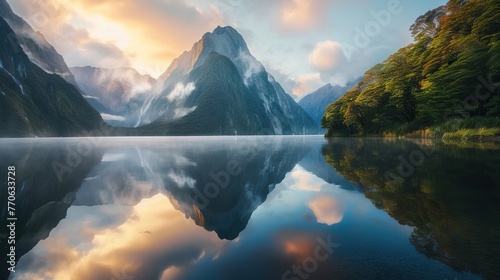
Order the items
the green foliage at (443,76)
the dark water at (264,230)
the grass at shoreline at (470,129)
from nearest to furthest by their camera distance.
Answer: the dark water at (264,230) < the grass at shoreline at (470,129) < the green foliage at (443,76)

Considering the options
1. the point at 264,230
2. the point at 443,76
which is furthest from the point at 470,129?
the point at 264,230

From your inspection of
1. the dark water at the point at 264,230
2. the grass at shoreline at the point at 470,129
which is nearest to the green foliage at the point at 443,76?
the grass at shoreline at the point at 470,129

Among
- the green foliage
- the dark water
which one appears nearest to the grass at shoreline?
the green foliage

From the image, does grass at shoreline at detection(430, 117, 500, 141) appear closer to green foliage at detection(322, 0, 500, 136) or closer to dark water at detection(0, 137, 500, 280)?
green foliage at detection(322, 0, 500, 136)

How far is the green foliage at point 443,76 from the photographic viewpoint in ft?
126

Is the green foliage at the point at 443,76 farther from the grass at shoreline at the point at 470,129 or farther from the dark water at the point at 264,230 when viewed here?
the dark water at the point at 264,230

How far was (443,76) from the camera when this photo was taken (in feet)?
144

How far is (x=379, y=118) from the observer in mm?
73188

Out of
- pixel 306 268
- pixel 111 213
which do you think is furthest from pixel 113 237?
pixel 306 268

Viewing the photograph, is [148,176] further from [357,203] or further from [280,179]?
[357,203]

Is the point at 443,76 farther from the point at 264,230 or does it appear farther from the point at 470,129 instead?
the point at 264,230

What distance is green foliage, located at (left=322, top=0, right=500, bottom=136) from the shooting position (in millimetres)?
38281

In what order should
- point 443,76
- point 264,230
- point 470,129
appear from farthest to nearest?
point 443,76
point 470,129
point 264,230

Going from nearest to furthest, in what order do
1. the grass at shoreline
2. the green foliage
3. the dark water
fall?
1. the dark water
2. the grass at shoreline
3. the green foliage
